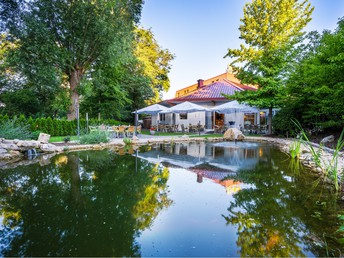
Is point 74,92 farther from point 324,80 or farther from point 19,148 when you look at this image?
point 324,80

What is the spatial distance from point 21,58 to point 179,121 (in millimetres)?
14012

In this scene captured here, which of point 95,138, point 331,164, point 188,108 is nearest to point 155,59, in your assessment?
point 188,108

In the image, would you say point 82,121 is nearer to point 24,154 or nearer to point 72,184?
point 24,154

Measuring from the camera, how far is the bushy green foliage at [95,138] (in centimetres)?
1077

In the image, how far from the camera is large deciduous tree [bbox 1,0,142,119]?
43.6 ft

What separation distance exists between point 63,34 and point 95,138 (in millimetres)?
8730

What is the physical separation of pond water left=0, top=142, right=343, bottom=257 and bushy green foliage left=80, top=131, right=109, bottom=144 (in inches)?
193

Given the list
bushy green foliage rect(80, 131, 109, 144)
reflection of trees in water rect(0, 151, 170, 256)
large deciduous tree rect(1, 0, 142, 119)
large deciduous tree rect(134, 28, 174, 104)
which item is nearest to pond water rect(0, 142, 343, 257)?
reflection of trees in water rect(0, 151, 170, 256)

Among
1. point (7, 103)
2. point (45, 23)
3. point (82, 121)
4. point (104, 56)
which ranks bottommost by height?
point (82, 121)

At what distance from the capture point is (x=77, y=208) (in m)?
3.42

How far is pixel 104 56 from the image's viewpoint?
52.0 ft

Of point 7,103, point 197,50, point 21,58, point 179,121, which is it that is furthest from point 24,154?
point 197,50

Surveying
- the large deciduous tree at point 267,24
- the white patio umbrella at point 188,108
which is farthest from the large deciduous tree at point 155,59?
the large deciduous tree at point 267,24

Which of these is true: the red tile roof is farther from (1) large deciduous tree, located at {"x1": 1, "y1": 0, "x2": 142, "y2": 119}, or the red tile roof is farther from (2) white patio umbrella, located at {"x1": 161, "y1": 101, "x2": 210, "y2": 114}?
(1) large deciduous tree, located at {"x1": 1, "y1": 0, "x2": 142, "y2": 119}
